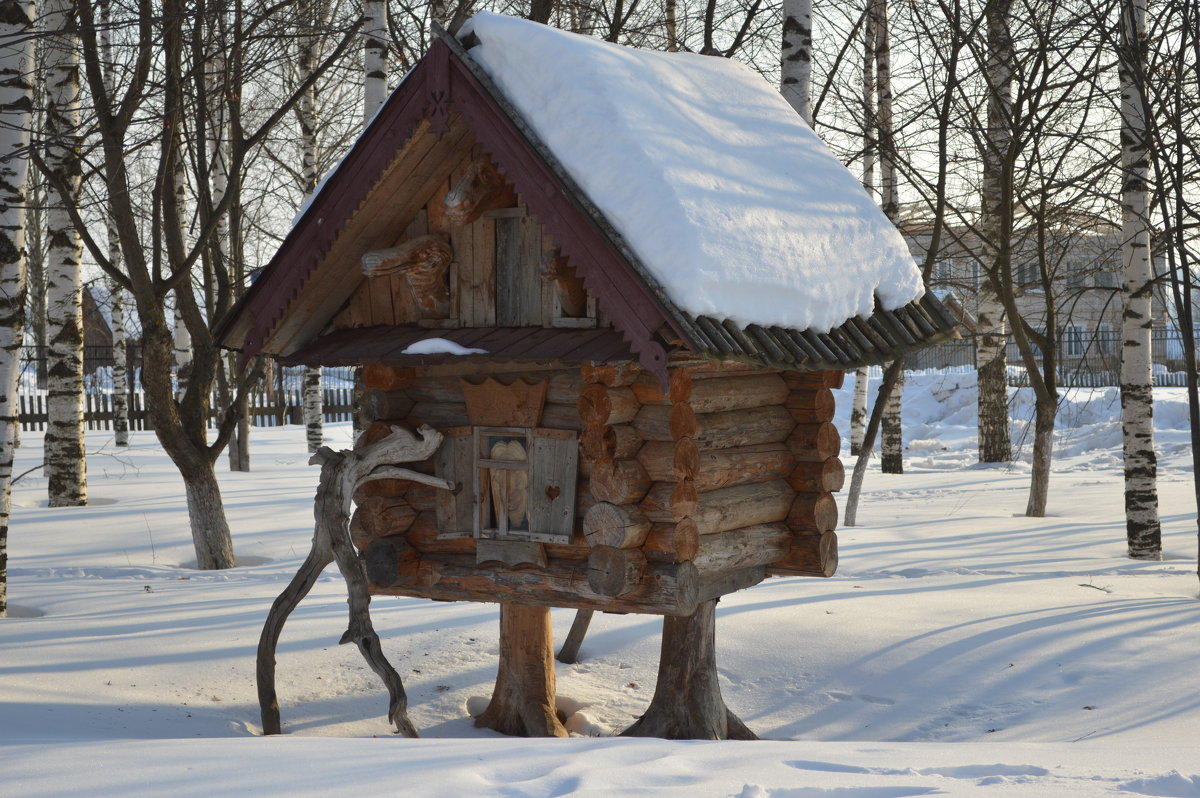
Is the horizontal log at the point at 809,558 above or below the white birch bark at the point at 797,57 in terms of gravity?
below

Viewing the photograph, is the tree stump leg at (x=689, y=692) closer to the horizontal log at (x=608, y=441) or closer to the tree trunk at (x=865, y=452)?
the horizontal log at (x=608, y=441)

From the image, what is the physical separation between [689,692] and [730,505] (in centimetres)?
125

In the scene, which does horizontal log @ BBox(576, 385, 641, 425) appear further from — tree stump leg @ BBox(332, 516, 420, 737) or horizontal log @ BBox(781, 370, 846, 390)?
tree stump leg @ BBox(332, 516, 420, 737)

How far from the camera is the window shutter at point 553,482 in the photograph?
5211mm

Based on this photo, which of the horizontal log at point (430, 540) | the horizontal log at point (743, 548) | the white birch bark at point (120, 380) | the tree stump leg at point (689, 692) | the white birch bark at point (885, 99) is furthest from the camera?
the white birch bark at point (120, 380)

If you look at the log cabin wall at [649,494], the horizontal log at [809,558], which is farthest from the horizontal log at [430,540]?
the horizontal log at [809,558]

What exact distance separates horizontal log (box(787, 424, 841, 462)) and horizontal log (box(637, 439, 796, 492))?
2.3 inches

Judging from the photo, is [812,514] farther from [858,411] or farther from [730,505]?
[858,411]

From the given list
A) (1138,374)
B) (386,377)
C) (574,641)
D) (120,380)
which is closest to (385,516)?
(386,377)

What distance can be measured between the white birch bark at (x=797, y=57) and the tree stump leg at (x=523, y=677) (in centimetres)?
477

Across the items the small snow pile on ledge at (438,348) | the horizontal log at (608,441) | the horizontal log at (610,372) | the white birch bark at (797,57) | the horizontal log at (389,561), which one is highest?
the white birch bark at (797,57)

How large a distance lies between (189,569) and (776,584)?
208 inches

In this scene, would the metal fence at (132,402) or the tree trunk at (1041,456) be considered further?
the metal fence at (132,402)

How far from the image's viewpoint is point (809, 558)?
5832mm
